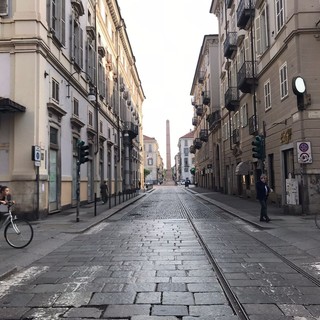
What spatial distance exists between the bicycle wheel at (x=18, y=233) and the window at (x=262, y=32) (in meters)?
16.7

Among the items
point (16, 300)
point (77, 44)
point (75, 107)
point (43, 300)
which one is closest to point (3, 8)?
point (77, 44)

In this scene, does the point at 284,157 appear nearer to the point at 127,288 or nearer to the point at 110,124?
the point at 127,288

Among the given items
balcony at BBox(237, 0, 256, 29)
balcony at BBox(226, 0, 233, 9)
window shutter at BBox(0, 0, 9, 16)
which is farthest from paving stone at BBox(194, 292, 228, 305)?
balcony at BBox(226, 0, 233, 9)

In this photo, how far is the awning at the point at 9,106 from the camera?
15.0m

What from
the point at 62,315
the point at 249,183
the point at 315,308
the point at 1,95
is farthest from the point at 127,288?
the point at 249,183

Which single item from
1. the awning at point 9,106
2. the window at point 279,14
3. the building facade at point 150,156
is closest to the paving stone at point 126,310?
the awning at point 9,106

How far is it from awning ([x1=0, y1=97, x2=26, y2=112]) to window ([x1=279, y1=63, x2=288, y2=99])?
37.6 ft

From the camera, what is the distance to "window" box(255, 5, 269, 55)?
22.4 metres

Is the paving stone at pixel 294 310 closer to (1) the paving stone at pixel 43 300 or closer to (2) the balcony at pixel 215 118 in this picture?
(1) the paving stone at pixel 43 300

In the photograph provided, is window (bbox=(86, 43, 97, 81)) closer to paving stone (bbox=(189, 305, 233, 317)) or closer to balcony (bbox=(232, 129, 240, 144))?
balcony (bbox=(232, 129, 240, 144))

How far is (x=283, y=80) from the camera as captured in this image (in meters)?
19.8

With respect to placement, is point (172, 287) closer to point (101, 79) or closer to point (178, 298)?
point (178, 298)

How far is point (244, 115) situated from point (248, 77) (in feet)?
14.4

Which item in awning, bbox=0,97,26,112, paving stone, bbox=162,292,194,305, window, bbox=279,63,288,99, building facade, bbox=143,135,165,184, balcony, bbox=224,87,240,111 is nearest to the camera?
paving stone, bbox=162,292,194,305
